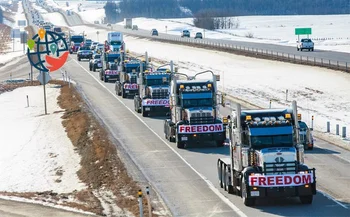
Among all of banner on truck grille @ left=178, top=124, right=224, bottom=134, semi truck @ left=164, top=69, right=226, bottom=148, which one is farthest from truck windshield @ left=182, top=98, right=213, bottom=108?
banner on truck grille @ left=178, top=124, right=224, bottom=134

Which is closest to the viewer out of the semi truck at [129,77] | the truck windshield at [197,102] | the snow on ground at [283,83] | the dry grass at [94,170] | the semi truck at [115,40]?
the dry grass at [94,170]

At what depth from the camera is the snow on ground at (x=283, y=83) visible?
55638mm

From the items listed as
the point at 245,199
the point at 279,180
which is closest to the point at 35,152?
the point at 245,199

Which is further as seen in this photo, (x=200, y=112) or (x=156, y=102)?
(x=156, y=102)

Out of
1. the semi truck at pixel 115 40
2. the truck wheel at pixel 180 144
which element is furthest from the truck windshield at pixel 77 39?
the truck wheel at pixel 180 144

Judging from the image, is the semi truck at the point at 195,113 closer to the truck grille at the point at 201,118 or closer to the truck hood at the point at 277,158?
the truck grille at the point at 201,118

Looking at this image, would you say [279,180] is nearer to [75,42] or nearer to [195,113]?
[195,113]

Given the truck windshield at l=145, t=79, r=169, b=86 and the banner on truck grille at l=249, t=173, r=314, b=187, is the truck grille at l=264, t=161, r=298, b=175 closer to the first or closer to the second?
the banner on truck grille at l=249, t=173, r=314, b=187

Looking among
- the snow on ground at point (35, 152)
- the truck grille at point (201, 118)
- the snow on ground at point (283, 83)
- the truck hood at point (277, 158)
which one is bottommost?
the snow on ground at point (35, 152)

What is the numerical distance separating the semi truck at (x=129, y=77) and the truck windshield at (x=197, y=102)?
22.6m

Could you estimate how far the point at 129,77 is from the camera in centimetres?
6212

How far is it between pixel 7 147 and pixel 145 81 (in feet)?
31.4

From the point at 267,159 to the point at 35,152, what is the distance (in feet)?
68.5

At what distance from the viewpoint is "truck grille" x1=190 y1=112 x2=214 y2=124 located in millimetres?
38656
